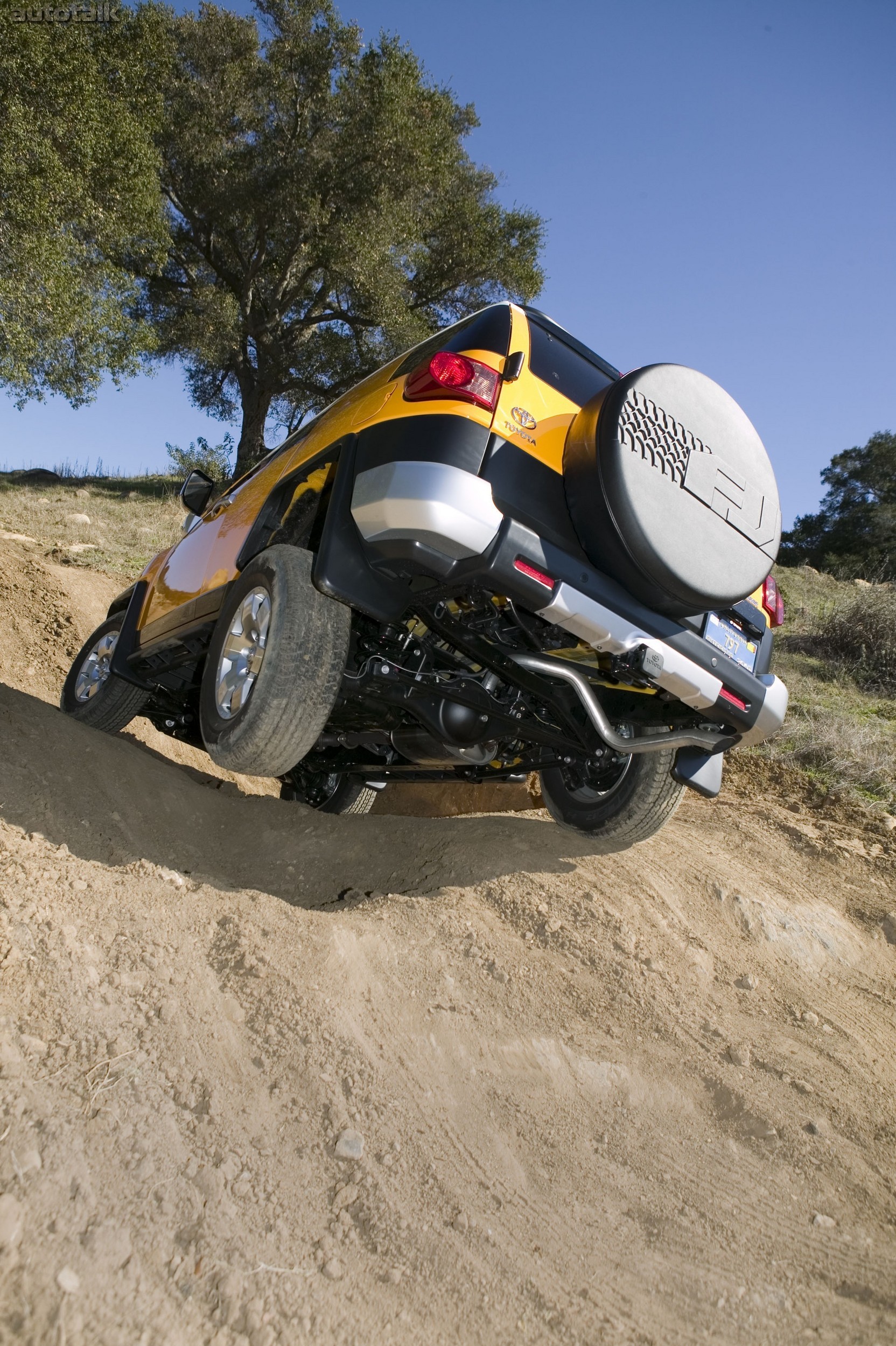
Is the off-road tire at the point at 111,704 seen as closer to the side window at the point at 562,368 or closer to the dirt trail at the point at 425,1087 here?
the dirt trail at the point at 425,1087

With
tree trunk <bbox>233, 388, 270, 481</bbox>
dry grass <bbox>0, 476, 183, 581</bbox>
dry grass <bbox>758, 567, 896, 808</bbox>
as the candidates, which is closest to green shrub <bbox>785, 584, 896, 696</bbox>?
dry grass <bbox>758, 567, 896, 808</bbox>

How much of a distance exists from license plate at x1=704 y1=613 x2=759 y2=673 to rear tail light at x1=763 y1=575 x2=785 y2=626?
0.80 feet

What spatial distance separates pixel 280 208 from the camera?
17.0 m

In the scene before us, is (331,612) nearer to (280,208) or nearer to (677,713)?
(677,713)

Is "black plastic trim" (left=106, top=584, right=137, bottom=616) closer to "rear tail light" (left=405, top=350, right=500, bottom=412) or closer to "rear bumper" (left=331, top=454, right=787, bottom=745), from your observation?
"rear bumper" (left=331, top=454, right=787, bottom=745)

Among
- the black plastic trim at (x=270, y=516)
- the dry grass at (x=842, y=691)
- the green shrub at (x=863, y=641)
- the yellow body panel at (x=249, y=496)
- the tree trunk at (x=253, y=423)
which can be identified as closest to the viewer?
the yellow body panel at (x=249, y=496)

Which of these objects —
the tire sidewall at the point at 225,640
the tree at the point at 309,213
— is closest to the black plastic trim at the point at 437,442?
the tire sidewall at the point at 225,640

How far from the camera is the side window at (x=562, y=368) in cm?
299

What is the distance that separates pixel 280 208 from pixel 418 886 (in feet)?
56.3

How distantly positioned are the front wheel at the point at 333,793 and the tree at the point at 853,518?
1677 centimetres

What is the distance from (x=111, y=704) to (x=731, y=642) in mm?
3705

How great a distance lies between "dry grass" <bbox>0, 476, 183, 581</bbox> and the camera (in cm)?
1160

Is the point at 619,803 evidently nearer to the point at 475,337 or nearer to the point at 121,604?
the point at 475,337

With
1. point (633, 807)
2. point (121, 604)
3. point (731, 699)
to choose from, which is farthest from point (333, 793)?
point (731, 699)
